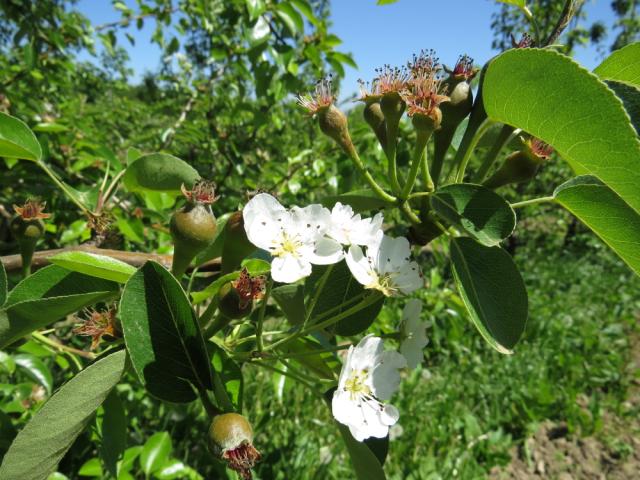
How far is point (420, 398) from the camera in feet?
10.8

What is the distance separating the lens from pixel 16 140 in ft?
3.32

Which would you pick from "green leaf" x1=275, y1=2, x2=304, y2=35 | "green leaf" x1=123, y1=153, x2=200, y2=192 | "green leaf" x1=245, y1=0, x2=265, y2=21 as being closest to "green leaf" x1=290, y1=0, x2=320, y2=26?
"green leaf" x1=275, y1=2, x2=304, y2=35

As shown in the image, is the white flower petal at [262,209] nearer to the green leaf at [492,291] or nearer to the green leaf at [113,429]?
the green leaf at [492,291]

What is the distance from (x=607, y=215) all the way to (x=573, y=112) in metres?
0.19

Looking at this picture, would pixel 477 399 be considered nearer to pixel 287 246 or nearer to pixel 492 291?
pixel 492 291

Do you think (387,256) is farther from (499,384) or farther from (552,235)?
(552,235)

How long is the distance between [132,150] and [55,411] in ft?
2.73

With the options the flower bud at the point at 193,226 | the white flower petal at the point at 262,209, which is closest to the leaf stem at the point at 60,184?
the flower bud at the point at 193,226

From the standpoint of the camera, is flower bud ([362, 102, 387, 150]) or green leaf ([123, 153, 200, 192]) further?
green leaf ([123, 153, 200, 192])

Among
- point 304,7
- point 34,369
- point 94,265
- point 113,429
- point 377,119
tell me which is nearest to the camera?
point 94,265

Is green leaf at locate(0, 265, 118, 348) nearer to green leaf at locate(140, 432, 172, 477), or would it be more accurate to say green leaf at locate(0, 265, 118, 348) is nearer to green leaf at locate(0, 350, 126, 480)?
green leaf at locate(0, 350, 126, 480)

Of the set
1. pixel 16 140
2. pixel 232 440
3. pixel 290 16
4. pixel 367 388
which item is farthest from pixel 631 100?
pixel 290 16

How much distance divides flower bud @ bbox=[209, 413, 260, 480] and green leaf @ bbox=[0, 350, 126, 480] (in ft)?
0.49

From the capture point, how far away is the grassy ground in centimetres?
260
